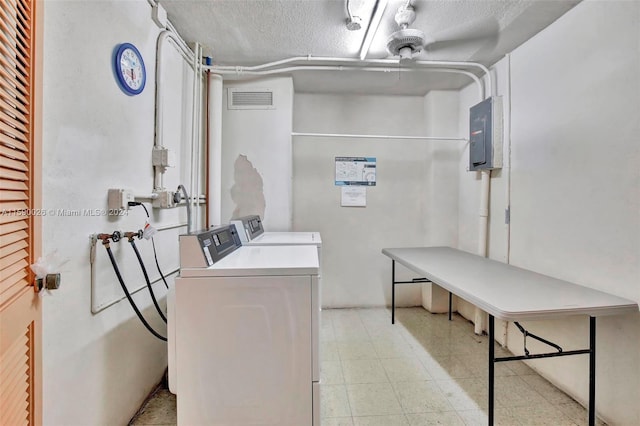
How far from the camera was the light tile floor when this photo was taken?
69.3 inches

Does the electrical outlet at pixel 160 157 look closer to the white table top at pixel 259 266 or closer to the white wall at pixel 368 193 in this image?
the white table top at pixel 259 266

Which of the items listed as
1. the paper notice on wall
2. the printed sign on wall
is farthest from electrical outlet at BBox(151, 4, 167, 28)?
the paper notice on wall

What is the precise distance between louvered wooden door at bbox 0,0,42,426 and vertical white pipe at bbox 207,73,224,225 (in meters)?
1.80

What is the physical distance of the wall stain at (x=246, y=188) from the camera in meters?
3.08

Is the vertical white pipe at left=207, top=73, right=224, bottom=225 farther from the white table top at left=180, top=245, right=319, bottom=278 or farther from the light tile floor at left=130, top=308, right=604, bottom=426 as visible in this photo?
the light tile floor at left=130, top=308, right=604, bottom=426

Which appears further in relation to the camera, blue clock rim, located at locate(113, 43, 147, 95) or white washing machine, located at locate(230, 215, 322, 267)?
white washing machine, located at locate(230, 215, 322, 267)

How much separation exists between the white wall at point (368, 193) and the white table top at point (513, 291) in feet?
3.02

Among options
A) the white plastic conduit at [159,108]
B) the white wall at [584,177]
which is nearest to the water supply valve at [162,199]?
the white plastic conduit at [159,108]

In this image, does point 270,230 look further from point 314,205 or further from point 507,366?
point 507,366

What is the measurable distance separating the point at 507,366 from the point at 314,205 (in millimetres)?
2308

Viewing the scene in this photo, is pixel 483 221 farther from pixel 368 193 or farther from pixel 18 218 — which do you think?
pixel 18 218

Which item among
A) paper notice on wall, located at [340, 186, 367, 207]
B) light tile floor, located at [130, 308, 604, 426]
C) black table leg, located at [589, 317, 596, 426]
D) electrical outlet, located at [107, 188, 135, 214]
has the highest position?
paper notice on wall, located at [340, 186, 367, 207]

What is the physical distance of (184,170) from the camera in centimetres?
244

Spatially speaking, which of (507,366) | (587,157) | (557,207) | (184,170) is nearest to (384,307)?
(507,366)
